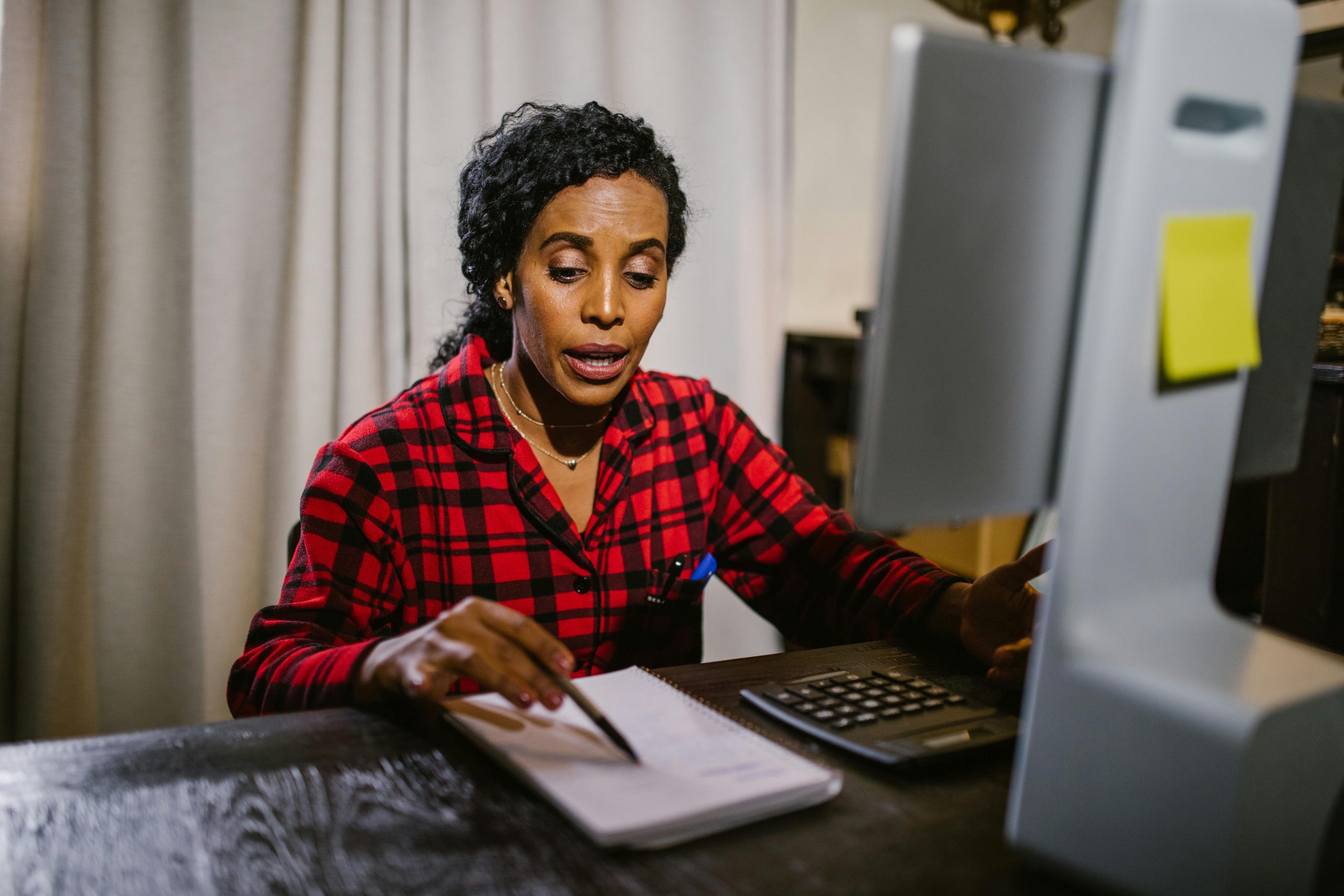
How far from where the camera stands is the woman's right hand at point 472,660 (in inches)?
27.8

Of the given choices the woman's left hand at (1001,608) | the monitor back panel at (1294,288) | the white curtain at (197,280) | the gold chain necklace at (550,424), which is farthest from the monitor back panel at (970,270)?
the white curtain at (197,280)

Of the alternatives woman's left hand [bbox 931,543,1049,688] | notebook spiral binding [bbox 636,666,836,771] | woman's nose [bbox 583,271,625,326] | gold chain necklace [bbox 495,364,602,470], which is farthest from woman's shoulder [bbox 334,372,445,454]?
woman's left hand [bbox 931,543,1049,688]

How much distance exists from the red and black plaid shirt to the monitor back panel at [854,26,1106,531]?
494mm

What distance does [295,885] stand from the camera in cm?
53

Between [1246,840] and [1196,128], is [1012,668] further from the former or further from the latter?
[1196,128]

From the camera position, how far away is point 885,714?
747 millimetres

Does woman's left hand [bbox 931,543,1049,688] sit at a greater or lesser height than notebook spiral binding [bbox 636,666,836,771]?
greater

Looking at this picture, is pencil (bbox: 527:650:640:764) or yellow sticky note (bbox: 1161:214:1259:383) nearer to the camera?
yellow sticky note (bbox: 1161:214:1259:383)

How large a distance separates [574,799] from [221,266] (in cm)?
144

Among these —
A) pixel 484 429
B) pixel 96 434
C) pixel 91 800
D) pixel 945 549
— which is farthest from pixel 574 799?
pixel 945 549

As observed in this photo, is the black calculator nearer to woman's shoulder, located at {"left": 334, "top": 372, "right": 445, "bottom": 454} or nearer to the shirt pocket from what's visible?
the shirt pocket

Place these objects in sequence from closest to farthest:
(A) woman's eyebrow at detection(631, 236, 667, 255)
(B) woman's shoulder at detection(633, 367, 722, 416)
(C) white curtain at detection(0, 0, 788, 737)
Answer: (A) woman's eyebrow at detection(631, 236, 667, 255)
(B) woman's shoulder at detection(633, 367, 722, 416)
(C) white curtain at detection(0, 0, 788, 737)

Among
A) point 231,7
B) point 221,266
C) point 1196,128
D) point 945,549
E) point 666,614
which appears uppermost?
point 231,7

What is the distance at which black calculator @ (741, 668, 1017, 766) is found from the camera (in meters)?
0.69
